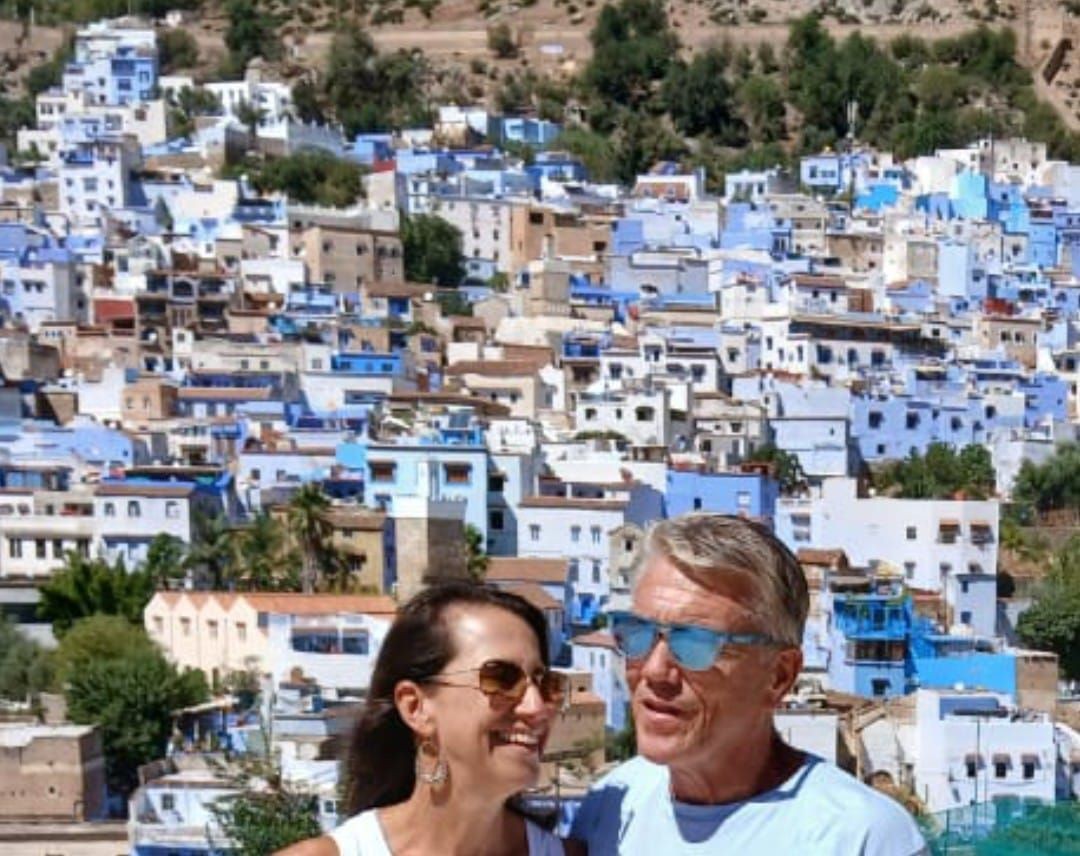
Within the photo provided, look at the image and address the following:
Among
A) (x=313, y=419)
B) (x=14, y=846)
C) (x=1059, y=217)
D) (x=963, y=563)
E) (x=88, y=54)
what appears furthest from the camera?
(x=88, y=54)

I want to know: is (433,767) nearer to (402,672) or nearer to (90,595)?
(402,672)

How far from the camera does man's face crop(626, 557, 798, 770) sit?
1995 millimetres

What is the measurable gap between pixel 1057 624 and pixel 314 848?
16.2 meters

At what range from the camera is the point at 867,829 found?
195 cm

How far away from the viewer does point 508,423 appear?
770 inches

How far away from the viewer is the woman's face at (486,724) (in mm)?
2018

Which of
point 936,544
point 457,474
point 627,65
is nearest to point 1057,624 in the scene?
point 936,544

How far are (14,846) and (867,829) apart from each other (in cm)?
1044

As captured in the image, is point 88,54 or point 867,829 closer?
point 867,829

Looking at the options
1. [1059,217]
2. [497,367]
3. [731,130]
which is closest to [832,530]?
[497,367]

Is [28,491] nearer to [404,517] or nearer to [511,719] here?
[404,517]

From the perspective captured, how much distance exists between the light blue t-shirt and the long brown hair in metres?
0.16

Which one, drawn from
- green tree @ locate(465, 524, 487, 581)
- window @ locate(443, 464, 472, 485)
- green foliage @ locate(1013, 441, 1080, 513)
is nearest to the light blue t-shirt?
green tree @ locate(465, 524, 487, 581)

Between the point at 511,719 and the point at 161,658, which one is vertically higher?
the point at 511,719
